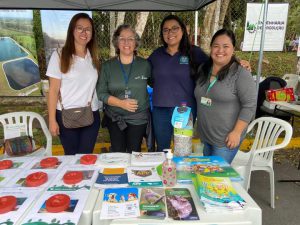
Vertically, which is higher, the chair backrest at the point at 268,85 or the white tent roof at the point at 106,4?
the white tent roof at the point at 106,4

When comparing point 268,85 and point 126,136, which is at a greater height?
point 268,85

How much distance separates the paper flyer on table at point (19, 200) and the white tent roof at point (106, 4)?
2.37 metres

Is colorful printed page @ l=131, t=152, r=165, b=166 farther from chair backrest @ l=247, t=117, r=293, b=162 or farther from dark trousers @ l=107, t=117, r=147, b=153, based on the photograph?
chair backrest @ l=247, t=117, r=293, b=162

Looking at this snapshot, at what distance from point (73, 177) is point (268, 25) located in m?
5.14

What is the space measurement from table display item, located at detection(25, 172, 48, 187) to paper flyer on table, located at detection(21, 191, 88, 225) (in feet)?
0.50

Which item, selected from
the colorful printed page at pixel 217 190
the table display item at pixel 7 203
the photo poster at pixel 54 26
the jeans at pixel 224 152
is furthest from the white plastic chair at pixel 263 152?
the photo poster at pixel 54 26

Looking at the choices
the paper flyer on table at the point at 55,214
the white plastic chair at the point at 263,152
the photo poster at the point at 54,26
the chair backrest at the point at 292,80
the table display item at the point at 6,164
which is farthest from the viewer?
the chair backrest at the point at 292,80

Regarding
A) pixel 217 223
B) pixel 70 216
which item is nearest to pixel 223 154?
pixel 217 223

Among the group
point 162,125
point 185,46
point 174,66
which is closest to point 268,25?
point 185,46

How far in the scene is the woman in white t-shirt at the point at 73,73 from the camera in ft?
7.28

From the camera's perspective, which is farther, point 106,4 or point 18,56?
point 18,56

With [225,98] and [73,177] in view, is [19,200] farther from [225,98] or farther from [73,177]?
[225,98]

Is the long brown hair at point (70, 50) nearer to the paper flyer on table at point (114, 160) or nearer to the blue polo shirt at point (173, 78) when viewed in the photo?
the blue polo shirt at point (173, 78)

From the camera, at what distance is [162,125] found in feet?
8.34
